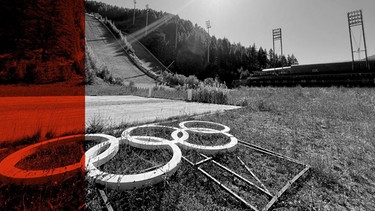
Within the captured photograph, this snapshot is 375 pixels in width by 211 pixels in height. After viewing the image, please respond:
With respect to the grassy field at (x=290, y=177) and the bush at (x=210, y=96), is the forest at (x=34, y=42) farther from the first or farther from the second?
the grassy field at (x=290, y=177)

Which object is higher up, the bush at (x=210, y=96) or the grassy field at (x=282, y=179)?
the bush at (x=210, y=96)

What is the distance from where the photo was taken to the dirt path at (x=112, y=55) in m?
25.1

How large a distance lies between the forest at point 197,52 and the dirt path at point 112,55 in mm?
14521

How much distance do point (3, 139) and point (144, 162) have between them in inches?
79.4

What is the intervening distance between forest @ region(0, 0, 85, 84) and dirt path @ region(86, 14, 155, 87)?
10765mm

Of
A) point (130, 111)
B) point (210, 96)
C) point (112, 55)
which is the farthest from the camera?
point (112, 55)

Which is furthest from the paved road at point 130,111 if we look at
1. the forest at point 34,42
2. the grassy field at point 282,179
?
the forest at point 34,42

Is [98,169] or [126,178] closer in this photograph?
[126,178]

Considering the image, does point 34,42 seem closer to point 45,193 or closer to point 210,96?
point 210,96

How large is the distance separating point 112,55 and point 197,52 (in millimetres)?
29210

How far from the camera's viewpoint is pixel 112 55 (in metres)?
30.1
